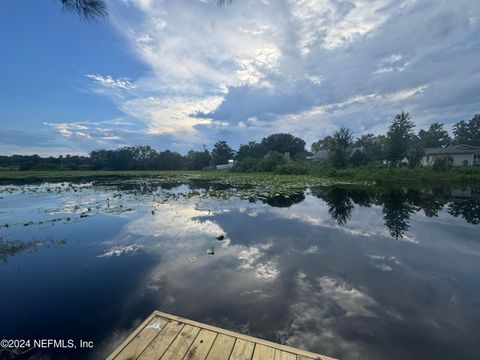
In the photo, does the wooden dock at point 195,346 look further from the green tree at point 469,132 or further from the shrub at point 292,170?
the green tree at point 469,132

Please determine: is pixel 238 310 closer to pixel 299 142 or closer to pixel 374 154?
pixel 374 154

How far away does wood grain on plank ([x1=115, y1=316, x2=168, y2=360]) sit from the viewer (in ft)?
8.03

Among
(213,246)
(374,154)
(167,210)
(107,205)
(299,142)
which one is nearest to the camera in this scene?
(213,246)

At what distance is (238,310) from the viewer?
11.8 ft

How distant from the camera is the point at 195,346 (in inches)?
101

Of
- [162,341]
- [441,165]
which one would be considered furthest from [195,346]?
[441,165]

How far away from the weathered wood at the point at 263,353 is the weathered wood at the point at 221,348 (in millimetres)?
283

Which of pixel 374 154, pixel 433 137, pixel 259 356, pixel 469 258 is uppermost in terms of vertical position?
pixel 433 137

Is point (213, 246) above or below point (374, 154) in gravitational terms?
below

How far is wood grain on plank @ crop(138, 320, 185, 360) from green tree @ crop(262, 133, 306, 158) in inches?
2468

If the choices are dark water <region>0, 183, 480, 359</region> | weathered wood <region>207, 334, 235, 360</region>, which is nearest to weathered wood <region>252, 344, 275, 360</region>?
weathered wood <region>207, 334, 235, 360</region>

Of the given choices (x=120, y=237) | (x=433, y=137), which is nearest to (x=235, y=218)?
(x=120, y=237)

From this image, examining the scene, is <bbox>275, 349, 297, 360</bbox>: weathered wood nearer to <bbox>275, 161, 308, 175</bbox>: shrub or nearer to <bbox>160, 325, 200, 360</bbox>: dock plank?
<bbox>160, 325, 200, 360</bbox>: dock plank

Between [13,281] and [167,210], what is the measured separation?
249 inches
